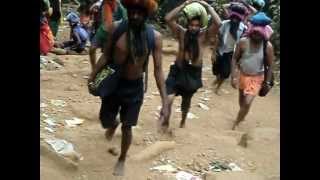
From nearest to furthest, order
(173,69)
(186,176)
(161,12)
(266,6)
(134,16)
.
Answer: (134,16) < (186,176) < (173,69) < (266,6) < (161,12)

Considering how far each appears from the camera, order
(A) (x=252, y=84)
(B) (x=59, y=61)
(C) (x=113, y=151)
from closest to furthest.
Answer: (C) (x=113, y=151), (A) (x=252, y=84), (B) (x=59, y=61)

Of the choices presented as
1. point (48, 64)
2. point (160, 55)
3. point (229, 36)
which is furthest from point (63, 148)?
point (48, 64)

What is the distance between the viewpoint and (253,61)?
7.15 meters

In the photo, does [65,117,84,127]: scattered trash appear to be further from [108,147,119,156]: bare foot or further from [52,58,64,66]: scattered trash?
[52,58,64,66]: scattered trash

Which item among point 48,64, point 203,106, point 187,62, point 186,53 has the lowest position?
point 203,106

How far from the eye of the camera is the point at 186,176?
19.5 feet

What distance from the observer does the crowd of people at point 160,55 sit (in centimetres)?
527

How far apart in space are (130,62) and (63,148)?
1.09 metres

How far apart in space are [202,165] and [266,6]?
23.0 feet

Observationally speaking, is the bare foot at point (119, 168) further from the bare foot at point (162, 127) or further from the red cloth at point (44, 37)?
the red cloth at point (44, 37)

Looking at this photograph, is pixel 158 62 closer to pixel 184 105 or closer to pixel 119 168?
pixel 119 168
